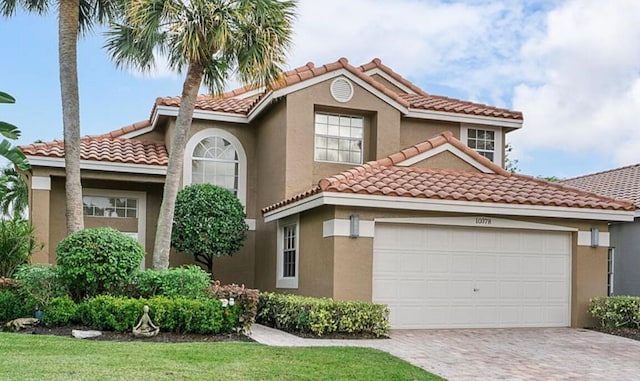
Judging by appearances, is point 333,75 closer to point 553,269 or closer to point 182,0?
point 182,0

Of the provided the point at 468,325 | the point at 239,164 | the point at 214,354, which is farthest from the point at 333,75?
the point at 214,354

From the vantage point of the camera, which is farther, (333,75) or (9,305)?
(333,75)

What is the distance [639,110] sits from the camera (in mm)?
24750

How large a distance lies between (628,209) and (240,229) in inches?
406

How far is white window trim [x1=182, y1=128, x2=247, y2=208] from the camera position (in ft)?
63.3

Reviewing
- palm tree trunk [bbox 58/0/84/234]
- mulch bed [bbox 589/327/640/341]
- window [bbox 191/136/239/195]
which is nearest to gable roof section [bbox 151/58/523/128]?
window [bbox 191/136/239/195]

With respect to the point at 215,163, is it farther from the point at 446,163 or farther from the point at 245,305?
the point at 245,305

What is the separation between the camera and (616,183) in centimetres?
2322

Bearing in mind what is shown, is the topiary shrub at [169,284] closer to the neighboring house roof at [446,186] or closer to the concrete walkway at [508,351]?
the concrete walkway at [508,351]

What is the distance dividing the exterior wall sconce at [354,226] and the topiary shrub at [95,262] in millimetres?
4641

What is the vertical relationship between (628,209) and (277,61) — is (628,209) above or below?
below

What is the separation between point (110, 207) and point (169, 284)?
6.68 meters

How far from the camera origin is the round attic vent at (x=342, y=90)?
18.0 metres

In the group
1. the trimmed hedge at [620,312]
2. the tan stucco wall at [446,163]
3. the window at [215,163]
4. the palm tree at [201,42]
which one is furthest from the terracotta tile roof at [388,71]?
the trimmed hedge at [620,312]
